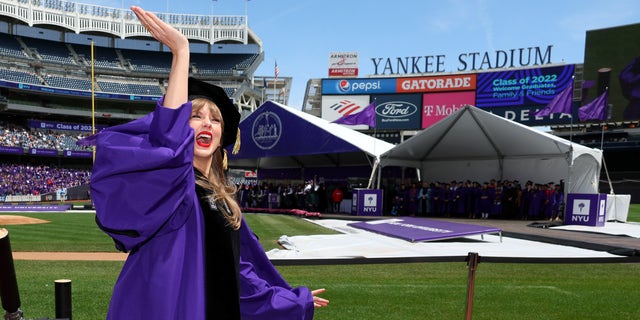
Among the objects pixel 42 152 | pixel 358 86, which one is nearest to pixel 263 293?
pixel 358 86

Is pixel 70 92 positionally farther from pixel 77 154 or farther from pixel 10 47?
pixel 10 47

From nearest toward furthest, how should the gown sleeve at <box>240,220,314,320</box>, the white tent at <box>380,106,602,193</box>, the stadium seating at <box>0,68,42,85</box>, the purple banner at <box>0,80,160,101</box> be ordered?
the gown sleeve at <box>240,220,314,320</box> < the white tent at <box>380,106,602,193</box> < the purple banner at <box>0,80,160,101</box> < the stadium seating at <box>0,68,42,85</box>

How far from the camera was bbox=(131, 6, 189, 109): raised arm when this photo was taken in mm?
1688

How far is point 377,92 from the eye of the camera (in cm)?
4866

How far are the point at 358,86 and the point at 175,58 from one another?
48701 mm

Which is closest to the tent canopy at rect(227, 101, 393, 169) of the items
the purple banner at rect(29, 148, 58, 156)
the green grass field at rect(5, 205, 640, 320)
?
the green grass field at rect(5, 205, 640, 320)

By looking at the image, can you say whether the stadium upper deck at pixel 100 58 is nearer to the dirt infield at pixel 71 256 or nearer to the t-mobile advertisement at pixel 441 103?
the t-mobile advertisement at pixel 441 103

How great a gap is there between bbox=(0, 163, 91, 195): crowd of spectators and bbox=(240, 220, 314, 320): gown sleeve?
1727 inches

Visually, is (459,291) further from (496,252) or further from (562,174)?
(562,174)

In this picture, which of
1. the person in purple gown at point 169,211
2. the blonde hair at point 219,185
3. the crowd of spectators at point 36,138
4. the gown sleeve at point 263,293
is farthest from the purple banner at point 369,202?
the crowd of spectators at point 36,138

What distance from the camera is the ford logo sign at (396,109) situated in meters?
47.0

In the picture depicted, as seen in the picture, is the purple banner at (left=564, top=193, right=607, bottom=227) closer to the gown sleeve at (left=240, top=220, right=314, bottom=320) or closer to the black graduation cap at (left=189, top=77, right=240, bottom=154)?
the gown sleeve at (left=240, top=220, right=314, bottom=320)

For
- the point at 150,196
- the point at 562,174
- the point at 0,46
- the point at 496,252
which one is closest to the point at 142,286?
the point at 150,196

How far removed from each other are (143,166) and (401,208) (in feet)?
75.6
